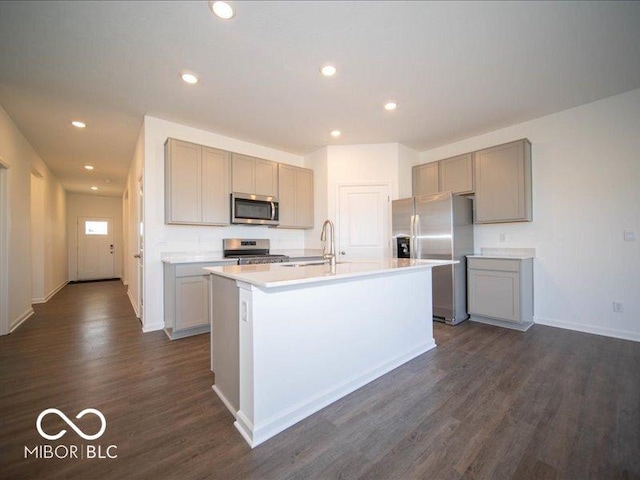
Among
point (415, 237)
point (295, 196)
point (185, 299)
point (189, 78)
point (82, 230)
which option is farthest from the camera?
point (82, 230)

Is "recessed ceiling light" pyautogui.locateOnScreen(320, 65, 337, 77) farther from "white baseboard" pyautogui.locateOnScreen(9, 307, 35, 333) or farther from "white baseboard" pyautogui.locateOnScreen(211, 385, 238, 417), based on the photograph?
"white baseboard" pyautogui.locateOnScreen(9, 307, 35, 333)

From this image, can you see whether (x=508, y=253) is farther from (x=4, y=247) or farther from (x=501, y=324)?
(x=4, y=247)

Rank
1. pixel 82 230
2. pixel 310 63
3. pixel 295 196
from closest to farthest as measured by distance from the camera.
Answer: pixel 310 63
pixel 295 196
pixel 82 230

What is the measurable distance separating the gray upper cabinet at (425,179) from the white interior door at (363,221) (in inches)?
23.7

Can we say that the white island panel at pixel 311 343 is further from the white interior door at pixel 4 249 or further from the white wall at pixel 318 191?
the white interior door at pixel 4 249

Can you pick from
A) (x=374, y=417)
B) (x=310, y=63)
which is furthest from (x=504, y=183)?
(x=374, y=417)

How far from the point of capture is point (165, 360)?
2594 millimetres

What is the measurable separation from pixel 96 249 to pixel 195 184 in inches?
293

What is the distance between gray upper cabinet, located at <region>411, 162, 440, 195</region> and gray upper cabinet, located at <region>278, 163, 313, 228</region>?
1838 mm

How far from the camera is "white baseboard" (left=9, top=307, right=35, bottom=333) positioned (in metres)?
3.48

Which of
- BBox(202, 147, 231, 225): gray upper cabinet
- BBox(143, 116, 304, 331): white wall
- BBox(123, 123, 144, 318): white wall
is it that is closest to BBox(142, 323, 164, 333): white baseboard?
BBox(143, 116, 304, 331): white wall

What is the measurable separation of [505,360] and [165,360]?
3206 millimetres

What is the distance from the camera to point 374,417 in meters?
1.74

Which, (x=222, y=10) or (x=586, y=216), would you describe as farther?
(x=586, y=216)
